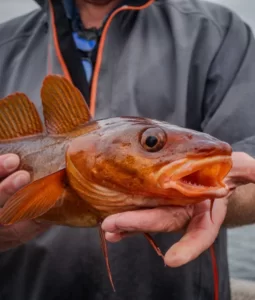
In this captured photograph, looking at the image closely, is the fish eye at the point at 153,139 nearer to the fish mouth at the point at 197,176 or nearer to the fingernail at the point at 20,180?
the fish mouth at the point at 197,176

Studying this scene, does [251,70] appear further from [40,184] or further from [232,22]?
[40,184]

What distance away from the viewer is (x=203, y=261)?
10.2ft

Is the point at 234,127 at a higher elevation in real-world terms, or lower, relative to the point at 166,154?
lower

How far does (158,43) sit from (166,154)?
1.55 m

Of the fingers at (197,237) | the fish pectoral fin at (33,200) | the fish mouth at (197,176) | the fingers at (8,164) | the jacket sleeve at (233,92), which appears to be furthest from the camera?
the jacket sleeve at (233,92)

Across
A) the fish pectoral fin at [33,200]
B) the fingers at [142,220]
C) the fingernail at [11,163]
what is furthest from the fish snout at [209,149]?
the fingernail at [11,163]

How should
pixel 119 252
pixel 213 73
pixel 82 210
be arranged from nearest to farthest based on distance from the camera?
pixel 82 210 < pixel 119 252 < pixel 213 73

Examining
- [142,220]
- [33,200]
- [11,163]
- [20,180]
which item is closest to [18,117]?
[11,163]

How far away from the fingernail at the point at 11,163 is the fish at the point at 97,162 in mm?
57

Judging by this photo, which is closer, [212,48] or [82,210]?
[82,210]

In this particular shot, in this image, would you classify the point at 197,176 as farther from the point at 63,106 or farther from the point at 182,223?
the point at 63,106

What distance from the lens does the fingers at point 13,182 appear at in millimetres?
2352

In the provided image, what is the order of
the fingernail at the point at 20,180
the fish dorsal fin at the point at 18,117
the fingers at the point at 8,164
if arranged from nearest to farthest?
1. the fingernail at the point at 20,180
2. the fingers at the point at 8,164
3. the fish dorsal fin at the point at 18,117

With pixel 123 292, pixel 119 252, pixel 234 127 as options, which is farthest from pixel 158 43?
pixel 123 292
